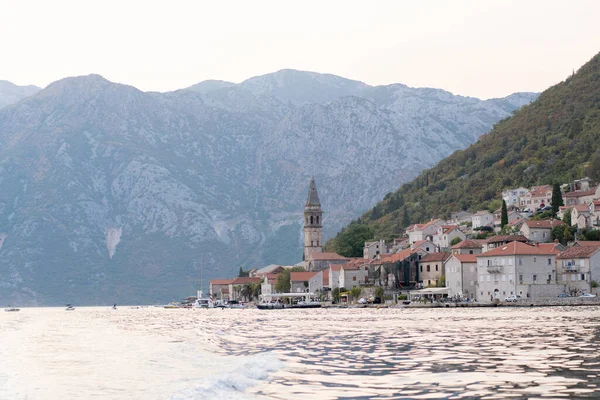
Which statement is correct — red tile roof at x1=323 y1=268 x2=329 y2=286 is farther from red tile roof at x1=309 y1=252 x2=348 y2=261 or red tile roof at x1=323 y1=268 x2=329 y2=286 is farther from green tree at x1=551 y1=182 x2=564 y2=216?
green tree at x1=551 y1=182 x2=564 y2=216

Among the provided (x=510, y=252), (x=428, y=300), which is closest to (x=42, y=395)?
(x=510, y=252)

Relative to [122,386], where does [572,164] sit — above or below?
above

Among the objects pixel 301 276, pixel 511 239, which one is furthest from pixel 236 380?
pixel 301 276

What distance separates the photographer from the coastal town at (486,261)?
11369 centimetres

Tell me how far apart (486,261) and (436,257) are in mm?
20902

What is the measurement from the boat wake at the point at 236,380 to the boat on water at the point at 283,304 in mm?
109794

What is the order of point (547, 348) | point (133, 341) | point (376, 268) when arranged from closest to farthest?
point (547, 348), point (133, 341), point (376, 268)

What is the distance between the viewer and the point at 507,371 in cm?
3153

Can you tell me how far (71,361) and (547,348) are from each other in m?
20.6

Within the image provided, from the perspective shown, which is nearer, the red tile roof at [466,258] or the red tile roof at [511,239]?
the red tile roof at [466,258]

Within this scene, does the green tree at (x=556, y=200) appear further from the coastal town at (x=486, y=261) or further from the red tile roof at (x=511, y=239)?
the red tile roof at (x=511, y=239)

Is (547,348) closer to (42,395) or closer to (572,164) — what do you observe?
(42,395)

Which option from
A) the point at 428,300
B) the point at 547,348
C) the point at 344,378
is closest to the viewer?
the point at 344,378

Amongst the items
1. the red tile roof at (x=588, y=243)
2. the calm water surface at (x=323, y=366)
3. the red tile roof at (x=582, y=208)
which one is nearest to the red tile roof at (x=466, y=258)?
the red tile roof at (x=588, y=243)
